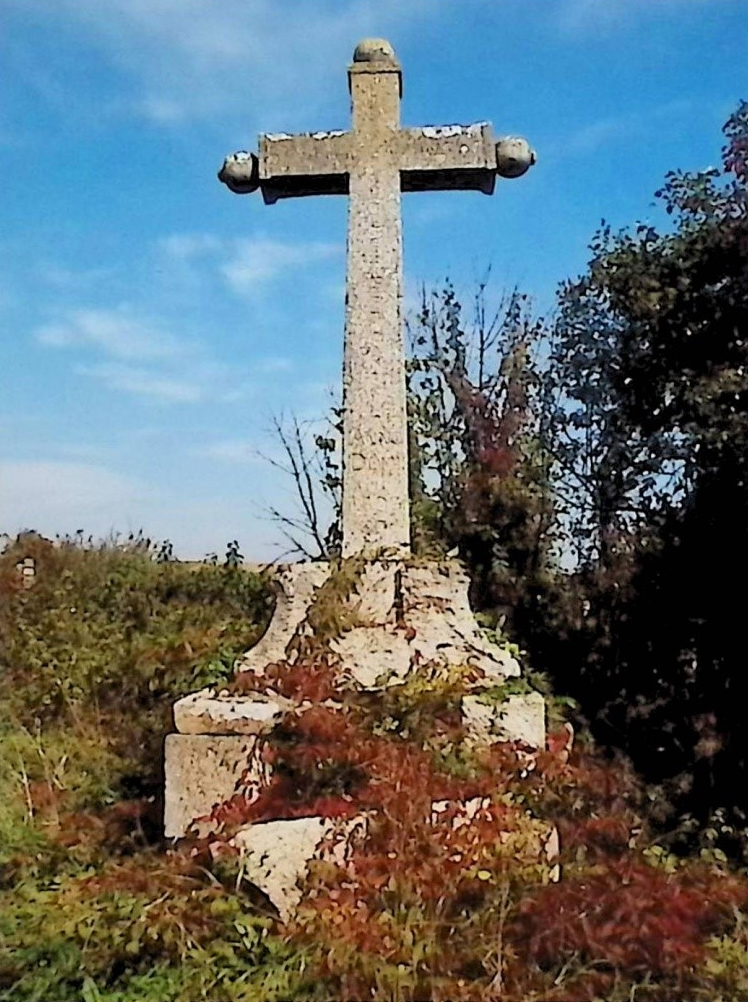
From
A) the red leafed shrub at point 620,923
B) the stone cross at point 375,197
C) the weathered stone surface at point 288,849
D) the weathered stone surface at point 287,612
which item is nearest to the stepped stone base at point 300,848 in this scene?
the weathered stone surface at point 288,849

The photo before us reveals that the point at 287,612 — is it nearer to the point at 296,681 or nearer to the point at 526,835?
the point at 296,681

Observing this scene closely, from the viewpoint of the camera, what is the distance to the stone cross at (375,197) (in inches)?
199

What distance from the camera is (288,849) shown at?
143 inches

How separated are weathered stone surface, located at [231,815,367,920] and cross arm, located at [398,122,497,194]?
3.13 meters

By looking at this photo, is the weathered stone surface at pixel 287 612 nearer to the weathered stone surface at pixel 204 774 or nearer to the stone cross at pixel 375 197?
the stone cross at pixel 375 197

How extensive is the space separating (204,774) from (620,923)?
5.47 feet

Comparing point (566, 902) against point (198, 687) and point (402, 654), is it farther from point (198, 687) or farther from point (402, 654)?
point (198, 687)

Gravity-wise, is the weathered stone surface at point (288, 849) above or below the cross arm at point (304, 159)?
below

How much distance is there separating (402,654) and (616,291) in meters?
4.63

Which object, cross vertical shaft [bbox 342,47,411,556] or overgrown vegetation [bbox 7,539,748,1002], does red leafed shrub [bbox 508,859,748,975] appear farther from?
cross vertical shaft [bbox 342,47,411,556]

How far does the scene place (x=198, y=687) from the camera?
Result: 4832mm

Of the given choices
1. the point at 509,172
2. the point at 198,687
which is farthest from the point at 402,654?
the point at 509,172

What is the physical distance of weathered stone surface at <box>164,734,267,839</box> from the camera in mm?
4109

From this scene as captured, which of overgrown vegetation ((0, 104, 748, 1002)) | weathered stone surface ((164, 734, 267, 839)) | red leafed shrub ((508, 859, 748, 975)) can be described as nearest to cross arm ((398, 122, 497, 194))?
overgrown vegetation ((0, 104, 748, 1002))
